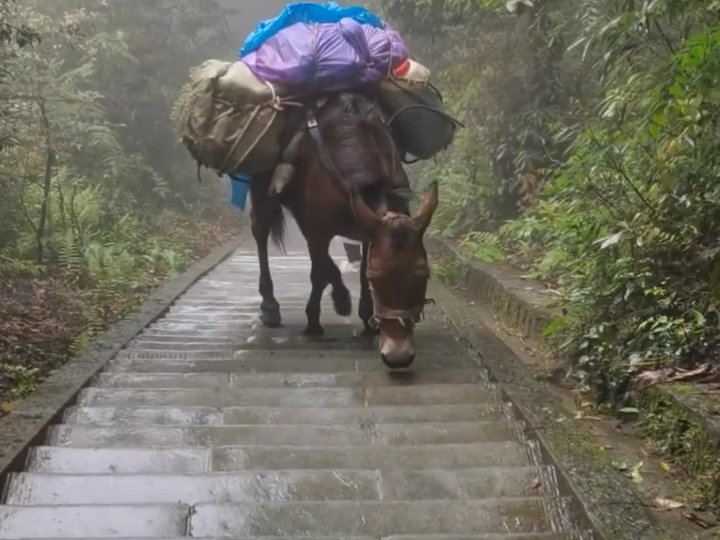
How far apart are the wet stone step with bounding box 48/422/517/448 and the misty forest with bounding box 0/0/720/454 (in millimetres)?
689

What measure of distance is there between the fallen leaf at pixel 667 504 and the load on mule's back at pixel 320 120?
2412 millimetres

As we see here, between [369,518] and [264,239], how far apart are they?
13.4 ft

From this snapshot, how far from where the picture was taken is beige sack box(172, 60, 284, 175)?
618cm

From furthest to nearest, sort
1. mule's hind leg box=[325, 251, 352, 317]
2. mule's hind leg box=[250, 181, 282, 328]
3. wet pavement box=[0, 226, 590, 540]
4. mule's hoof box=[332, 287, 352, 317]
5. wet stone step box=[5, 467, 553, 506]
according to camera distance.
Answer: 1. mule's hind leg box=[250, 181, 282, 328]
2. mule's hoof box=[332, 287, 352, 317]
3. mule's hind leg box=[325, 251, 352, 317]
4. wet stone step box=[5, 467, 553, 506]
5. wet pavement box=[0, 226, 590, 540]

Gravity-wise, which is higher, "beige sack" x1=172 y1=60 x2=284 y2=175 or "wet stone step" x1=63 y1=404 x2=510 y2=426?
"beige sack" x1=172 y1=60 x2=284 y2=175

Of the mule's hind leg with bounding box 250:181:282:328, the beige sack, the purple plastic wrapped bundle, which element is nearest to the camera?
the purple plastic wrapped bundle

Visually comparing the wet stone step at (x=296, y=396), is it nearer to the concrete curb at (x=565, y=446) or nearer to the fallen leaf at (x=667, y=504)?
the concrete curb at (x=565, y=446)

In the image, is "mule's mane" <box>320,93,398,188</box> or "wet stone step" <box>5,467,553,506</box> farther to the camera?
"mule's mane" <box>320,93,398,188</box>

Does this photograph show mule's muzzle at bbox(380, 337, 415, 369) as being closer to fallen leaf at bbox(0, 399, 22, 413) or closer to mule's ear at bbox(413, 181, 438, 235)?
mule's ear at bbox(413, 181, 438, 235)

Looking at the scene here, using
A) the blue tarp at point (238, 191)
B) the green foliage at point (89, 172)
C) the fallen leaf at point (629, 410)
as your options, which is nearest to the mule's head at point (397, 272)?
the fallen leaf at point (629, 410)

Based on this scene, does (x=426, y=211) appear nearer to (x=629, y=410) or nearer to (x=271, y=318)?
(x=629, y=410)

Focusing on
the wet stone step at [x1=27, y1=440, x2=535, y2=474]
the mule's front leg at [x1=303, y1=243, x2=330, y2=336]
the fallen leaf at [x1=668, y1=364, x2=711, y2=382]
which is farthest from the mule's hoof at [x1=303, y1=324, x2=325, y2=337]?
the fallen leaf at [x1=668, y1=364, x2=711, y2=382]

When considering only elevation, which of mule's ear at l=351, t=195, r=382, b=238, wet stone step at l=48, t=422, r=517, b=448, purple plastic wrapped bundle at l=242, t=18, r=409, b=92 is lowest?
wet stone step at l=48, t=422, r=517, b=448

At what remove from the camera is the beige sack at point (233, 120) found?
6.18m
